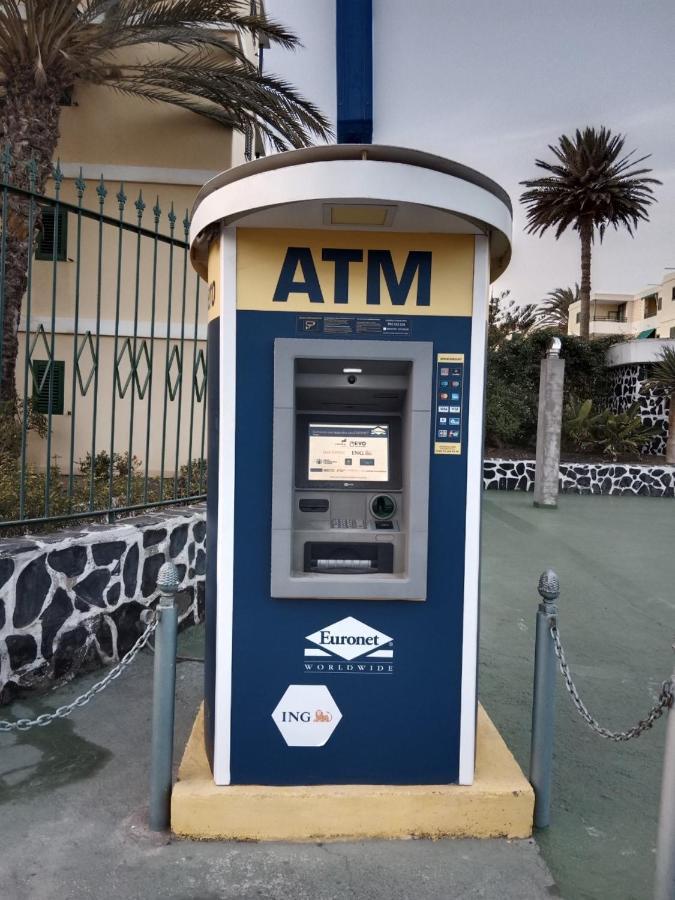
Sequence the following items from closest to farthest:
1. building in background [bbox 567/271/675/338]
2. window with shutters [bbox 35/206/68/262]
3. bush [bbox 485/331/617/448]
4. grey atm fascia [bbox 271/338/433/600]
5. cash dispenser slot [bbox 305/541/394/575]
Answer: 1. grey atm fascia [bbox 271/338/433/600]
2. cash dispenser slot [bbox 305/541/394/575]
3. window with shutters [bbox 35/206/68/262]
4. bush [bbox 485/331/617/448]
5. building in background [bbox 567/271/675/338]

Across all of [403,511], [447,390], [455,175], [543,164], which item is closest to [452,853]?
[403,511]

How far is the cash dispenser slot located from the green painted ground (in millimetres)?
1249

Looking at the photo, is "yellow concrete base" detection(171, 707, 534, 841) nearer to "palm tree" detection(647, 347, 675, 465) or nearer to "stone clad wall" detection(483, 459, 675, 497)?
"stone clad wall" detection(483, 459, 675, 497)

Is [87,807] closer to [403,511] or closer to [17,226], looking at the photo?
[403,511]

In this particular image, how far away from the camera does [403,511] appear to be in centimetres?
275

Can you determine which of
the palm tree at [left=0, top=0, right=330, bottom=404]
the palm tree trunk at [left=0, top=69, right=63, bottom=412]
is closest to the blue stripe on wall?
the palm tree at [left=0, top=0, right=330, bottom=404]

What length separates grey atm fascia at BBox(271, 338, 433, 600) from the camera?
8.64 ft

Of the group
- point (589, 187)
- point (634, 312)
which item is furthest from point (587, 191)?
point (634, 312)

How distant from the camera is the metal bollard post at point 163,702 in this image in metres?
2.65

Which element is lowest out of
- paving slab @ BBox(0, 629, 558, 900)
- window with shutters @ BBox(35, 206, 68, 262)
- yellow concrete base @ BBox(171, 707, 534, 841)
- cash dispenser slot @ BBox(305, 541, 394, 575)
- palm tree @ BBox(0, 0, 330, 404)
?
paving slab @ BBox(0, 629, 558, 900)

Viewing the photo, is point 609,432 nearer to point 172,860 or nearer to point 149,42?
point 149,42

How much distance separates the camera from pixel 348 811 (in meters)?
2.68

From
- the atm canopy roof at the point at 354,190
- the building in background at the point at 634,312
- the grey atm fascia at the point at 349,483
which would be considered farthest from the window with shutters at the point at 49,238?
the building in background at the point at 634,312

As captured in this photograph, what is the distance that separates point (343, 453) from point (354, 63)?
59.6 inches
